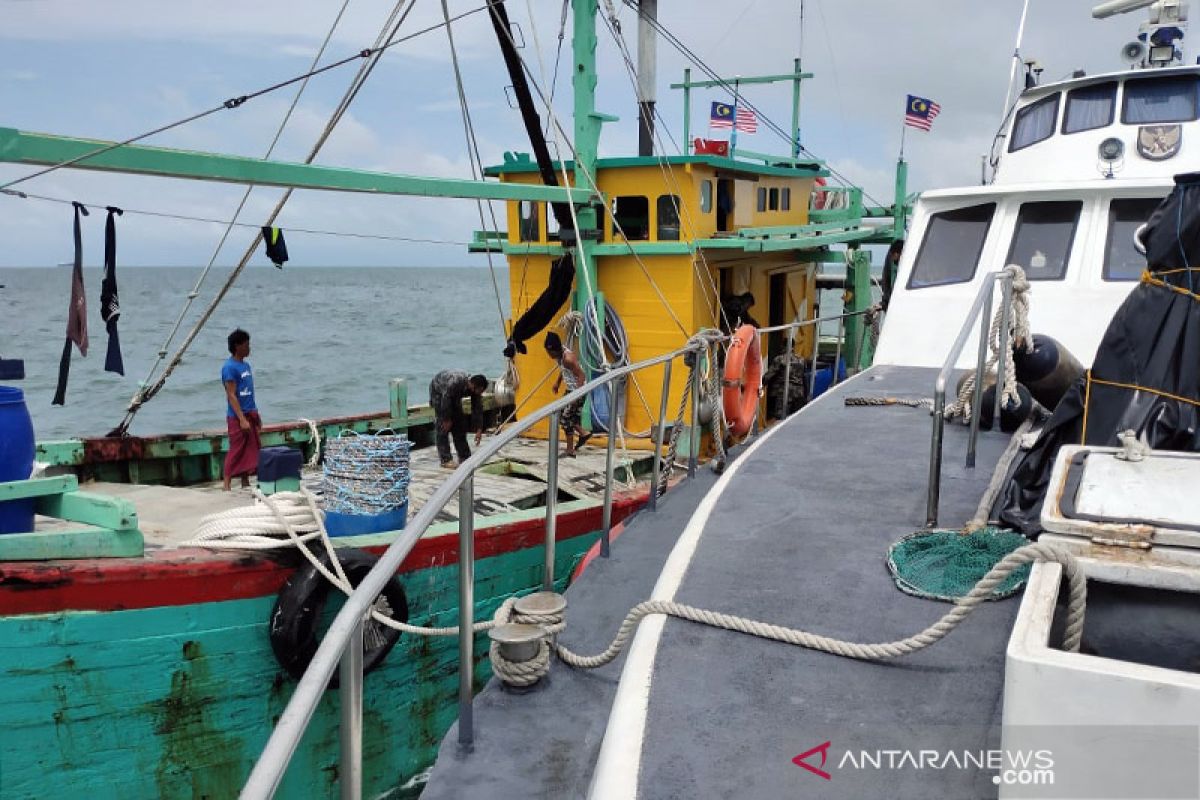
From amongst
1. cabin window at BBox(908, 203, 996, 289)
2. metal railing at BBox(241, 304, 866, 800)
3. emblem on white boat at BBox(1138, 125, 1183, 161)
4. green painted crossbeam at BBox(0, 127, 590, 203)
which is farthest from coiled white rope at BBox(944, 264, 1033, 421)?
green painted crossbeam at BBox(0, 127, 590, 203)

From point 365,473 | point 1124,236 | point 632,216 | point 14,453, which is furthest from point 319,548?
point 632,216

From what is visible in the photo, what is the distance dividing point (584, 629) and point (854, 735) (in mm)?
1430

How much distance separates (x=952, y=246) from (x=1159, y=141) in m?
1.96

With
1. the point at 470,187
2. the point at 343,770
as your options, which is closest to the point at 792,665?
the point at 343,770

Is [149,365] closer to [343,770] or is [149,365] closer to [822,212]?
[822,212]

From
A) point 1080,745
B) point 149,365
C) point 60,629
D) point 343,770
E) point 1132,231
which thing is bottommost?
point 149,365

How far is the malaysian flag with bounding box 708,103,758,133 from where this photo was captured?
17.1 meters

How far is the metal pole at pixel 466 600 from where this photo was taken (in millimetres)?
2916

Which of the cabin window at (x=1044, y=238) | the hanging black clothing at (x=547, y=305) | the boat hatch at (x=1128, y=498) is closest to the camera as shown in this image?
the boat hatch at (x=1128, y=498)

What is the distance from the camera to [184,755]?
539 centimetres

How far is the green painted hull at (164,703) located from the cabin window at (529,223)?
6052 millimetres

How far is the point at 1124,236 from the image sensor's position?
7246mm

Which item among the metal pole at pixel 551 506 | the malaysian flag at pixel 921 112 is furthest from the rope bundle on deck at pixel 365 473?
the malaysian flag at pixel 921 112

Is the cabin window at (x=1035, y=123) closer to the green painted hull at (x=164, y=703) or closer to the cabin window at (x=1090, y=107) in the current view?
the cabin window at (x=1090, y=107)
